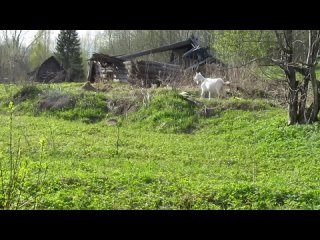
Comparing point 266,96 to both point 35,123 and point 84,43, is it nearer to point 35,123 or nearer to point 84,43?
point 35,123

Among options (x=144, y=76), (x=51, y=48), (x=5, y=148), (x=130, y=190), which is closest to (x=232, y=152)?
(x=130, y=190)

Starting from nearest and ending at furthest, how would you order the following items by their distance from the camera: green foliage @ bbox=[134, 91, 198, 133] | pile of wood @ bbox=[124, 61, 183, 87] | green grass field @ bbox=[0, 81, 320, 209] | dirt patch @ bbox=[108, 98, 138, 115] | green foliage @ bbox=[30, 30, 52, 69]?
green grass field @ bbox=[0, 81, 320, 209]
green foliage @ bbox=[134, 91, 198, 133]
dirt patch @ bbox=[108, 98, 138, 115]
pile of wood @ bbox=[124, 61, 183, 87]
green foliage @ bbox=[30, 30, 52, 69]

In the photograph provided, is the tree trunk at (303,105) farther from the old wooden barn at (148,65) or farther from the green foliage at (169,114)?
the old wooden barn at (148,65)

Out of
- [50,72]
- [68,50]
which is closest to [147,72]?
[50,72]

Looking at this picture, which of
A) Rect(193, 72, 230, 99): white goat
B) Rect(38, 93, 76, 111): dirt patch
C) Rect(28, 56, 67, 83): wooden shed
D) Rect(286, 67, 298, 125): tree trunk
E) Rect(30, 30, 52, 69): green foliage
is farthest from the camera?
Rect(30, 30, 52, 69): green foliage

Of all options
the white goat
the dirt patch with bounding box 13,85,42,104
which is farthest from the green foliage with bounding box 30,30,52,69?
the white goat

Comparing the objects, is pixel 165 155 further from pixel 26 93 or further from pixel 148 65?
pixel 148 65

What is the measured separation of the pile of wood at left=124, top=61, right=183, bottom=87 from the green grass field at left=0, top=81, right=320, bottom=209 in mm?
5087

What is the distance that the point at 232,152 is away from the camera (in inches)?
406

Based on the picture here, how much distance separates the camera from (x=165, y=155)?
9.83 m

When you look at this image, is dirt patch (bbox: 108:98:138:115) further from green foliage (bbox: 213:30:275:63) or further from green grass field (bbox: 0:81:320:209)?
green foliage (bbox: 213:30:275:63)

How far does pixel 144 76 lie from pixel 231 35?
523 cm

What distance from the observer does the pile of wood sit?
2232cm

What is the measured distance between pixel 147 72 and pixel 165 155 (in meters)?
13.4
